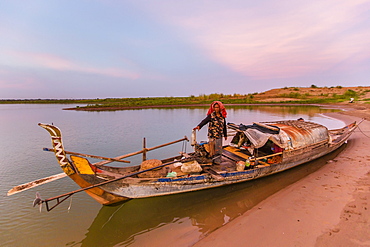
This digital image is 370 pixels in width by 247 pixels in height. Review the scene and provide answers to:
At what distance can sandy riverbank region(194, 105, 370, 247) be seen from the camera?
389 cm

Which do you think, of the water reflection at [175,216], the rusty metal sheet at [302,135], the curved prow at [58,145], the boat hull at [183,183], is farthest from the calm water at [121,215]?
the curved prow at [58,145]

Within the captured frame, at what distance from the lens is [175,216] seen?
5.32m

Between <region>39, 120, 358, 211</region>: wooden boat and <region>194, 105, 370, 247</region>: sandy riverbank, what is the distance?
1.24 m

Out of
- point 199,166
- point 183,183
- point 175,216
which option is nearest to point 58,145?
point 183,183

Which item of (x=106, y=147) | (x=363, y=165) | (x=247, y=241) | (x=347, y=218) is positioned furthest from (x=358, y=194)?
(x=106, y=147)

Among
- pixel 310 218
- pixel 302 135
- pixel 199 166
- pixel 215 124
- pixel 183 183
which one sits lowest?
pixel 310 218

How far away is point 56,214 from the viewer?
5.34 metres

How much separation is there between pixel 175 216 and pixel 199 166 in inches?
70.6

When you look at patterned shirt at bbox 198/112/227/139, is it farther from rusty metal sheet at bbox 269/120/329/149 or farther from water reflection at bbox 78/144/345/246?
rusty metal sheet at bbox 269/120/329/149

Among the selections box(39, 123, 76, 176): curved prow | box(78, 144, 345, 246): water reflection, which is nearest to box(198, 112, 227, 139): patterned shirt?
box(78, 144, 345, 246): water reflection

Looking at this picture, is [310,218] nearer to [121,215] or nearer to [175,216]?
[175,216]

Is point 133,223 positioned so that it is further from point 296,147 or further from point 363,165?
point 363,165

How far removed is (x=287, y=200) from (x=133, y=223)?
4843mm

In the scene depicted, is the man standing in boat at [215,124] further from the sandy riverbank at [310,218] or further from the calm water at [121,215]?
the sandy riverbank at [310,218]
